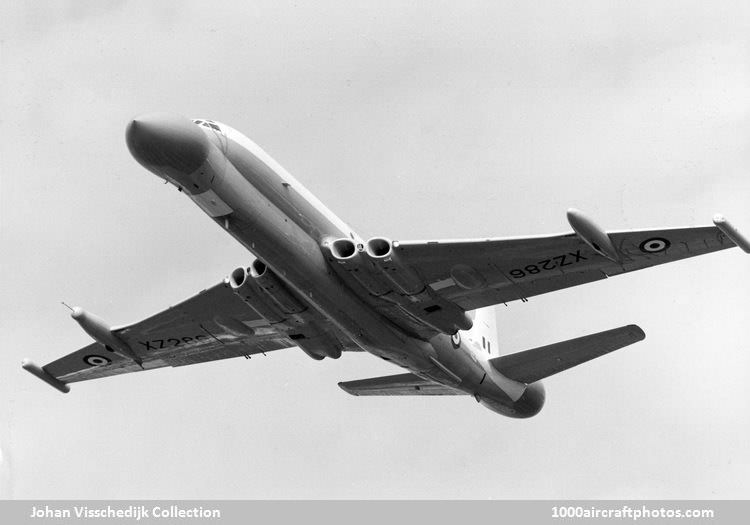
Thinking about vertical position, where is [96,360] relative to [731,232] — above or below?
above

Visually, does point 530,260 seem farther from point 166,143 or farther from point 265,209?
point 166,143

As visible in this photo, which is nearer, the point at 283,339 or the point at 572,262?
the point at 572,262

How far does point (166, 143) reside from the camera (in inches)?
1215

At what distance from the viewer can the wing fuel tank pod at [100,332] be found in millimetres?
38562

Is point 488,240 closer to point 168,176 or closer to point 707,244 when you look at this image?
point 707,244

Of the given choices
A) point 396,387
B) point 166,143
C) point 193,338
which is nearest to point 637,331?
point 396,387

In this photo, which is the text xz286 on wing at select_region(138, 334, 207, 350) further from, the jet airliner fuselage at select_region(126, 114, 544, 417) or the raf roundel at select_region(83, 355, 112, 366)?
the jet airliner fuselage at select_region(126, 114, 544, 417)

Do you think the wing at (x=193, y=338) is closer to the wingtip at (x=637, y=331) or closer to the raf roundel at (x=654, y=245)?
the wingtip at (x=637, y=331)

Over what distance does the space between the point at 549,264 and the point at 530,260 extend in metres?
0.51

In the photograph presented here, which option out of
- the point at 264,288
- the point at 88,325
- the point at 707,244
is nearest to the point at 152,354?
the point at 88,325

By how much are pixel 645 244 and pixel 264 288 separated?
994 cm

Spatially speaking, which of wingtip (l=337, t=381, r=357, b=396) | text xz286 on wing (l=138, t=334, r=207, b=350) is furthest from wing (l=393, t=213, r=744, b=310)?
text xz286 on wing (l=138, t=334, r=207, b=350)

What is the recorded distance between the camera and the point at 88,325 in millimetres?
38906

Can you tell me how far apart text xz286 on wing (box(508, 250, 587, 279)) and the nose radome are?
28.9 ft
